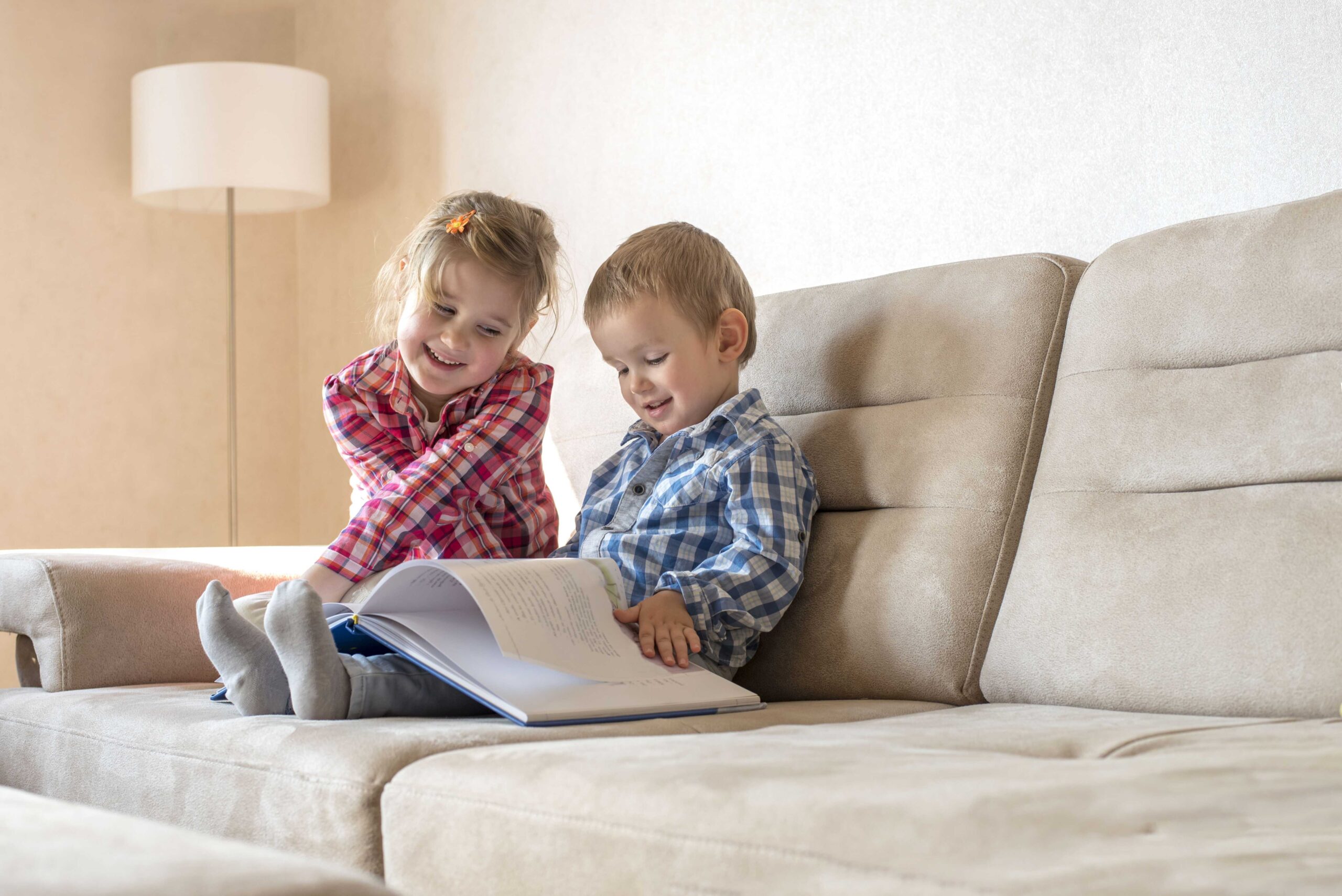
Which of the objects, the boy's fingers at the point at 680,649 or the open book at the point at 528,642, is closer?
the open book at the point at 528,642

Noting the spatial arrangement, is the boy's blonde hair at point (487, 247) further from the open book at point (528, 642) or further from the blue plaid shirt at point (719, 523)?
the open book at point (528, 642)

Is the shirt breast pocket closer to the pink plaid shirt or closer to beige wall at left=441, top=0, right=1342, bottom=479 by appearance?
the pink plaid shirt

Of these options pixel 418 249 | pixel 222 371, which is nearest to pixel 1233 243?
pixel 418 249

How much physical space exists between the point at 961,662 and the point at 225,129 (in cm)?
230

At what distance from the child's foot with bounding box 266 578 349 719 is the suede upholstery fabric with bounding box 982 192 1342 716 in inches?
26.9

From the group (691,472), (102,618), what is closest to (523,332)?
(691,472)

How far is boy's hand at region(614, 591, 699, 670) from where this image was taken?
1312mm

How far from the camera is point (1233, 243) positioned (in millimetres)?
1296

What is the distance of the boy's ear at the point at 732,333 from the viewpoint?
1.63 meters

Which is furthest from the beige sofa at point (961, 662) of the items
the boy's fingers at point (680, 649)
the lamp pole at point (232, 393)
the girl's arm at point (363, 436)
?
the lamp pole at point (232, 393)

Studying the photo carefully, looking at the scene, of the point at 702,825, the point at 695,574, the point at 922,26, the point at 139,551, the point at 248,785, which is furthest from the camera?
the point at 922,26

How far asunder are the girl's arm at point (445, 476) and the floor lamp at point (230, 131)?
1436 millimetres

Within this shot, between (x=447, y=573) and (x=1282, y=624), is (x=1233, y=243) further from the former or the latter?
(x=447, y=573)

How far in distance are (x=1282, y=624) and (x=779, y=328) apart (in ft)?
2.61
